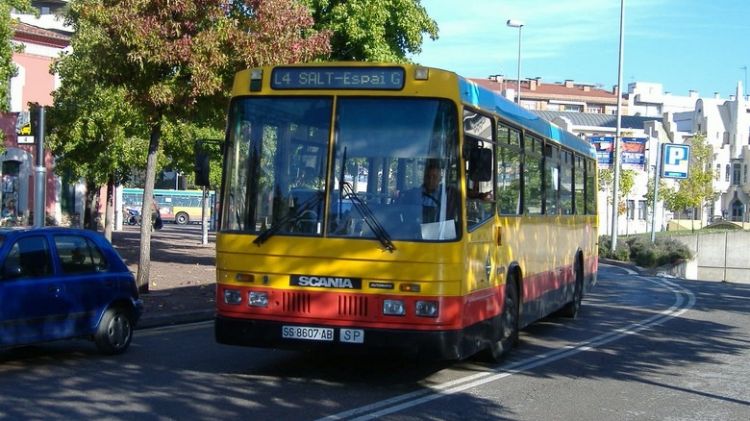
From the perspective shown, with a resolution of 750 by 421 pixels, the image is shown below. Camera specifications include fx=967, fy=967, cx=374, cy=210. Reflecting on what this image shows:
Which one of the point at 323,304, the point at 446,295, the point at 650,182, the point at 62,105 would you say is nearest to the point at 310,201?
the point at 323,304

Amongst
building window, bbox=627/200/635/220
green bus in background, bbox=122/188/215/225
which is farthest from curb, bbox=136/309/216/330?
building window, bbox=627/200/635/220

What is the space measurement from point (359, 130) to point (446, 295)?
1.78m

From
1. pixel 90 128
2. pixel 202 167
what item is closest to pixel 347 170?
pixel 202 167

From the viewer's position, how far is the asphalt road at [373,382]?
8477 millimetres

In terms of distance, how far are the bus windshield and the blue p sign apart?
41013 millimetres

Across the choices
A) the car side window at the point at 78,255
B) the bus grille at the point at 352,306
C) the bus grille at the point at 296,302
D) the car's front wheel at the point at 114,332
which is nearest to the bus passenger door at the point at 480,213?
the bus grille at the point at 352,306

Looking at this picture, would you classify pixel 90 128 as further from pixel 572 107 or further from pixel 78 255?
pixel 572 107

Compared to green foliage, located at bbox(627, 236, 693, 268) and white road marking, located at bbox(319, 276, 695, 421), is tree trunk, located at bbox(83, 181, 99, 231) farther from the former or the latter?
green foliage, located at bbox(627, 236, 693, 268)

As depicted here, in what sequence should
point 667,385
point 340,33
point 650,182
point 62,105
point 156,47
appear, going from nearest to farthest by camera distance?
point 667,385
point 156,47
point 340,33
point 62,105
point 650,182

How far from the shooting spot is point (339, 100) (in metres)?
9.38

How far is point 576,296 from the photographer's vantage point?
666 inches

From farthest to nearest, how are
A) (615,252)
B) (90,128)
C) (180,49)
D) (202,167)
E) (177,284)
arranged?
1. (615,252)
2. (90,128)
3. (177,284)
4. (180,49)
5. (202,167)

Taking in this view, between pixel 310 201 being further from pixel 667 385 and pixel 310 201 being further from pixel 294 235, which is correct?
pixel 667 385

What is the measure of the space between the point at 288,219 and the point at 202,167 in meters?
1.32
